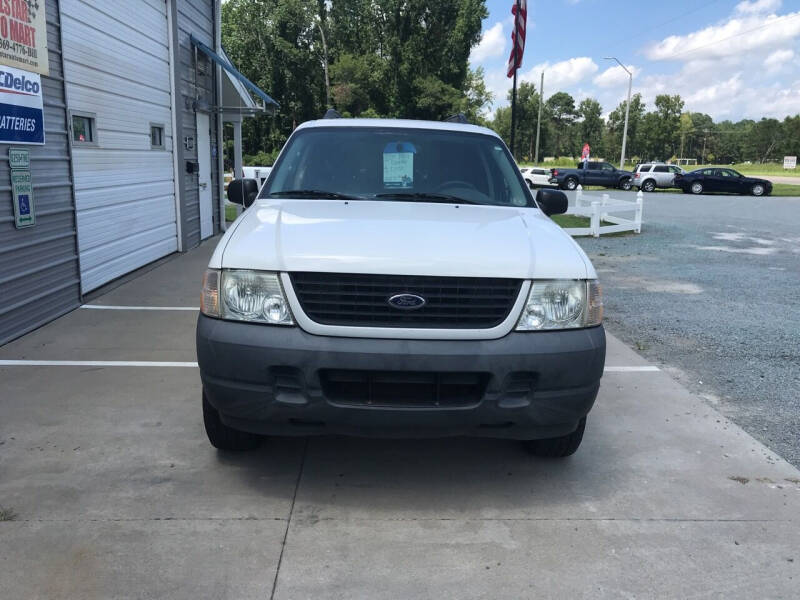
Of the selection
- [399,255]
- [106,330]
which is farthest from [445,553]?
[106,330]

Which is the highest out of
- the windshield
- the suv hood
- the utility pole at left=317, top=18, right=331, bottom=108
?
the utility pole at left=317, top=18, right=331, bottom=108

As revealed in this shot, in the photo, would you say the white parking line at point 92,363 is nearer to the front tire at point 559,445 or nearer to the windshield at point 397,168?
the windshield at point 397,168

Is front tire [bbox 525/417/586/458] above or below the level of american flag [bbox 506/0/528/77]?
below

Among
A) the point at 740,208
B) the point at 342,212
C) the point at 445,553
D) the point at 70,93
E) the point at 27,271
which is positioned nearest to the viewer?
the point at 445,553

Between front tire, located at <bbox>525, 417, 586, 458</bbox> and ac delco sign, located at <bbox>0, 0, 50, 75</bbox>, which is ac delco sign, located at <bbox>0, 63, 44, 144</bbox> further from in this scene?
front tire, located at <bbox>525, 417, 586, 458</bbox>

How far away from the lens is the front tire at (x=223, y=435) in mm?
3600

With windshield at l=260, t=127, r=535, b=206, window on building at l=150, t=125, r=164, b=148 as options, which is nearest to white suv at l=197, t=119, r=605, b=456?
windshield at l=260, t=127, r=535, b=206

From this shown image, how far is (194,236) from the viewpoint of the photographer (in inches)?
493

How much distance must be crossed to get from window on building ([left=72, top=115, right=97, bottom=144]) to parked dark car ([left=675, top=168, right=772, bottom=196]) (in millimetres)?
33935

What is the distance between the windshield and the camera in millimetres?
4242

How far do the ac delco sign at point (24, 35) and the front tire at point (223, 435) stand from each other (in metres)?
3.98

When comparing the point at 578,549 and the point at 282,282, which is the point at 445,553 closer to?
the point at 578,549

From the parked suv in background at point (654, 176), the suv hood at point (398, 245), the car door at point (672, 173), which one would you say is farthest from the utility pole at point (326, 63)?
the suv hood at point (398, 245)

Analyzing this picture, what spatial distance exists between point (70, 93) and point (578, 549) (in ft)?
23.5
